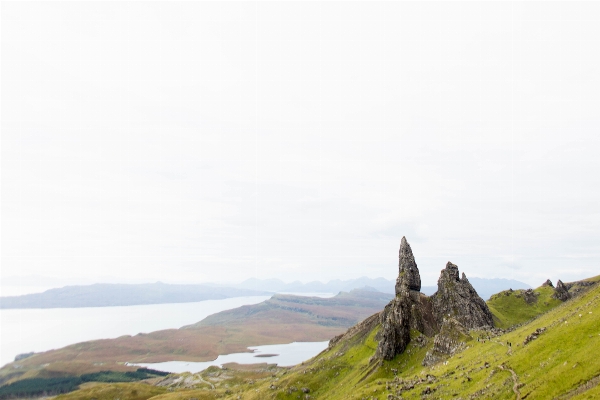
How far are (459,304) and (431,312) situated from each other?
32.7ft

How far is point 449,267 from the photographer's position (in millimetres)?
129875

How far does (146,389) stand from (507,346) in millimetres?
195385

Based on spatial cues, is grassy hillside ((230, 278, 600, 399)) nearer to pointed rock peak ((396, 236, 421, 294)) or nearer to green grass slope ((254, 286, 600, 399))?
green grass slope ((254, 286, 600, 399))

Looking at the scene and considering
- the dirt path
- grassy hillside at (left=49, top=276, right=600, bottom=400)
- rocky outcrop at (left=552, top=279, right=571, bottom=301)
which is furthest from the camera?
rocky outcrop at (left=552, top=279, right=571, bottom=301)

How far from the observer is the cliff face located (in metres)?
105

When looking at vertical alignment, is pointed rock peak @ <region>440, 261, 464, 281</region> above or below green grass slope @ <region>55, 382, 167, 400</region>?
above

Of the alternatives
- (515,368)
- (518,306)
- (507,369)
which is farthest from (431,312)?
(515,368)

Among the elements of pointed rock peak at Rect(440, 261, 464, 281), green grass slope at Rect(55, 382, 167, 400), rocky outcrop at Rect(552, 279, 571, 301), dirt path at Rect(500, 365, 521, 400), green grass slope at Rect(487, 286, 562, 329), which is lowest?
green grass slope at Rect(55, 382, 167, 400)

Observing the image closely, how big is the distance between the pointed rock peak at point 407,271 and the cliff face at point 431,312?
1617 mm

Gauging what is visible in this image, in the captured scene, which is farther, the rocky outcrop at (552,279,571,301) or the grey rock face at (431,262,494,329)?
the rocky outcrop at (552,279,571,301)

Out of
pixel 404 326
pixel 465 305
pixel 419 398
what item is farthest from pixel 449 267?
pixel 419 398

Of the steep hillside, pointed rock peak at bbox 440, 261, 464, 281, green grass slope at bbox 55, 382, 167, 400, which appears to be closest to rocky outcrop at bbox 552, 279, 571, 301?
the steep hillside

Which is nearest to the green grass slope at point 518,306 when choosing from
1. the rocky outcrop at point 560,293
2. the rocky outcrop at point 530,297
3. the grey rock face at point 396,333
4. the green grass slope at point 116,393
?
the rocky outcrop at point 530,297

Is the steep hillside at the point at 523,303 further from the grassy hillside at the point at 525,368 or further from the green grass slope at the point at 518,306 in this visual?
the grassy hillside at the point at 525,368
